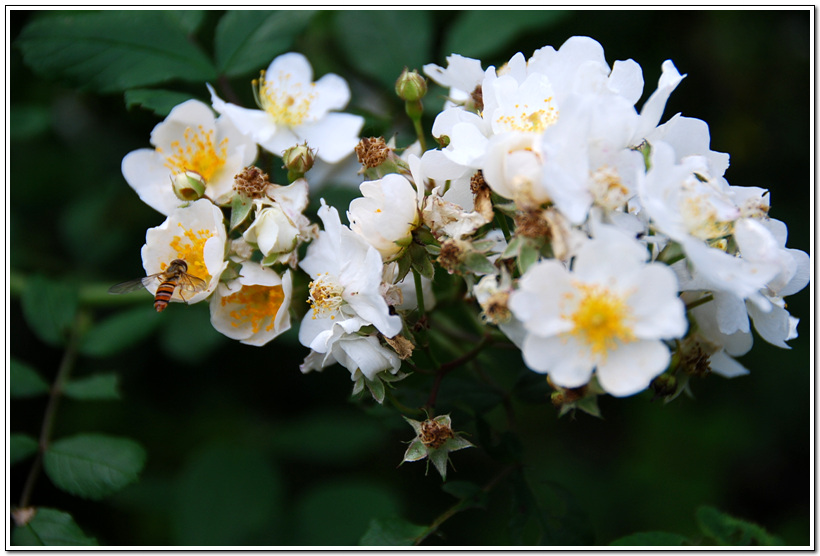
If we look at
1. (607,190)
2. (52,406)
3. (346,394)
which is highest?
(607,190)

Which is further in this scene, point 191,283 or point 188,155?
point 188,155

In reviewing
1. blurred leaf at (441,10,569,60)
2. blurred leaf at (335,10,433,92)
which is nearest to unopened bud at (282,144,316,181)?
blurred leaf at (335,10,433,92)

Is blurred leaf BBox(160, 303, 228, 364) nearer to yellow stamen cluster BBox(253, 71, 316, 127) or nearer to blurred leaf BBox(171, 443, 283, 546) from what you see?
blurred leaf BBox(171, 443, 283, 546)

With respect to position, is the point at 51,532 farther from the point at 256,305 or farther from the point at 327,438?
the point at 327,438

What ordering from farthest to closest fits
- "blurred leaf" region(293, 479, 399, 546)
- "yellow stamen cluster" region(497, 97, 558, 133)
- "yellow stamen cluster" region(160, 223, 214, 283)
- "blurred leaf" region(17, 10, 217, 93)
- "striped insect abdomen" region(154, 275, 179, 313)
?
"blurred leaf" region(293, 479, 399, 546) < "blurred leaf" region(17, 10, 217, 93) < "yellow stamen cluster" region(160, 223, 214, 283) < "striped insect abdomen" region(154, 275, 179, 313) < "yellow stamen cluster" region(497, 97, 558, 133)

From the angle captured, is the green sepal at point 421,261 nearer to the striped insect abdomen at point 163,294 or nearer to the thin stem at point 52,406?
the striped insect abdomen at point 163,294

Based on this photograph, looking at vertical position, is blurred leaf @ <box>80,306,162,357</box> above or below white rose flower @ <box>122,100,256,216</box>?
below

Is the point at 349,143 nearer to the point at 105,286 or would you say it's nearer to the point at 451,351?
the point at 451,351

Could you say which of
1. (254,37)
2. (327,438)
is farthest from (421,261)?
(327,438)
